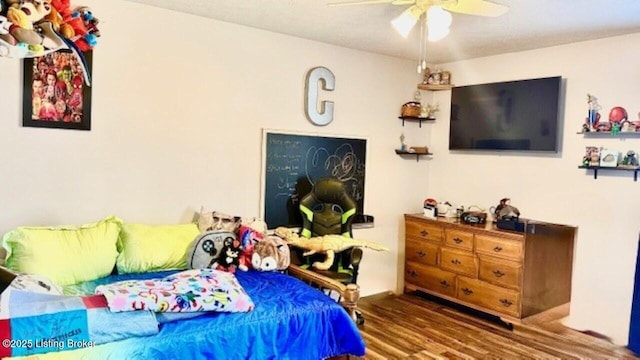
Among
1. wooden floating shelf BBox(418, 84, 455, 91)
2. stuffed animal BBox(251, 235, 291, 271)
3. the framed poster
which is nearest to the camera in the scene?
the framed poster

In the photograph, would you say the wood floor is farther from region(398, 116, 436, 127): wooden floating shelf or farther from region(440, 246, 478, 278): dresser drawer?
region(398, 116, 436, 127): wooden floating shelf

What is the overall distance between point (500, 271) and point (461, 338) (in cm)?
72

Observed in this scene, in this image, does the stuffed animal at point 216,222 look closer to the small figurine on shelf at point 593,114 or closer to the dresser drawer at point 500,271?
the dresser drawer at point 500,271

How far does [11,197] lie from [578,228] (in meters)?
4.38

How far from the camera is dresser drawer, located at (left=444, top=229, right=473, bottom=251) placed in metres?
4.27

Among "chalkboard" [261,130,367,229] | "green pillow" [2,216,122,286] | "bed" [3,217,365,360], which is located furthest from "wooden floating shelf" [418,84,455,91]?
"green pillow" [2,216,122,286]

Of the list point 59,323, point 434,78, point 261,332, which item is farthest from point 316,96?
point 59,323

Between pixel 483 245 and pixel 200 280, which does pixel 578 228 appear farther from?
pixel 200 280

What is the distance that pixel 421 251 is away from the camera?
471 cm

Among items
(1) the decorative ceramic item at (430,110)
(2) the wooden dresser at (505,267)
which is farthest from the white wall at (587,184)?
(1) the decorative ceramic item at (430,110)

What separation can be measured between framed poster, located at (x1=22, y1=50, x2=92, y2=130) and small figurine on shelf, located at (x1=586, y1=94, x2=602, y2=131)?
3900 millimetres

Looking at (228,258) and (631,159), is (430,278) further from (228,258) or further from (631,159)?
(228,258)

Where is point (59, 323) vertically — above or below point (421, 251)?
above

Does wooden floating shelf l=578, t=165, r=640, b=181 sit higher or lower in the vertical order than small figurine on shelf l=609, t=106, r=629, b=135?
lower
